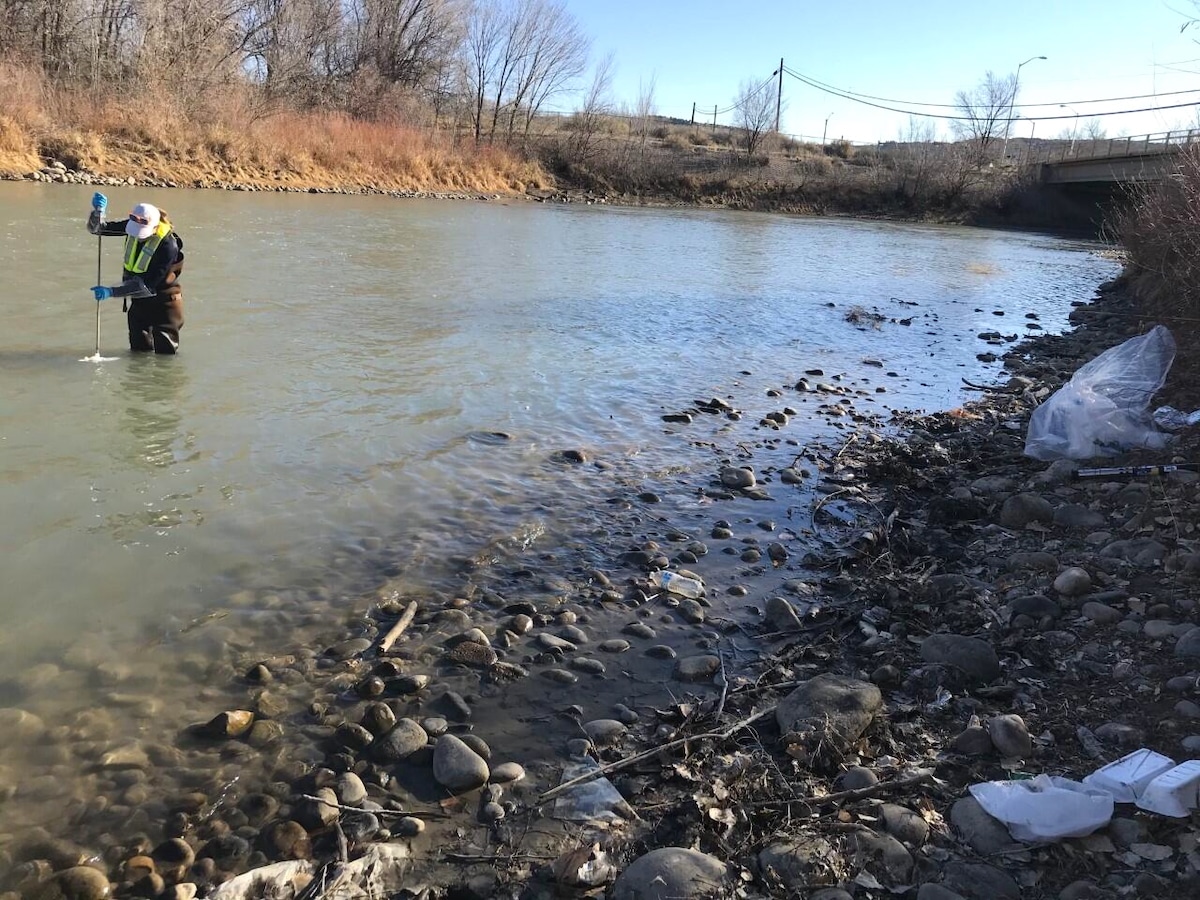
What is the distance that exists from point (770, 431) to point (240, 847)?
7.61 metres

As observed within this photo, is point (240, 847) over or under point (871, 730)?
under

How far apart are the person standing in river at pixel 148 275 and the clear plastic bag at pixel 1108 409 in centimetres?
968

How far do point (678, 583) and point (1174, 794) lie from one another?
3.26 m

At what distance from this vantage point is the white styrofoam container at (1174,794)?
3189mm

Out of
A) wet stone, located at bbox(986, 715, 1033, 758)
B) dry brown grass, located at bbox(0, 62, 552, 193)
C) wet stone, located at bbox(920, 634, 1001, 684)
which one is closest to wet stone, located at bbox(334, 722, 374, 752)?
wet stone, located at bbox(986, 715, 1033, 758)

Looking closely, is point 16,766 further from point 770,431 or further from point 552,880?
point 770,431

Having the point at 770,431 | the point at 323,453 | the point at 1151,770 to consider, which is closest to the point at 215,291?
the point at 323,453

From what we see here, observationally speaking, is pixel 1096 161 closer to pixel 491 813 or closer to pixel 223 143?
pixel 223 143

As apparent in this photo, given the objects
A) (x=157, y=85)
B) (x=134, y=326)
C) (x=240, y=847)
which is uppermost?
(x=157, y=85)

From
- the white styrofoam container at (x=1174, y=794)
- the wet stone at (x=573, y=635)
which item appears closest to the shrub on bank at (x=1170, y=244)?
the white styrofoam container at (x=1174, y=794)

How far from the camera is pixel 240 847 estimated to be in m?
3.47

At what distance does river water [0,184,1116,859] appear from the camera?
501cm

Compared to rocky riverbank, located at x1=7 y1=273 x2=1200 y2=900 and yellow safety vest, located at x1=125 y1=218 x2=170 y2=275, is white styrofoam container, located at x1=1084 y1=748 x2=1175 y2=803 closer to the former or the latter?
rocky riverbank, located at x1=7 y1=273 x2=1200 y2=900

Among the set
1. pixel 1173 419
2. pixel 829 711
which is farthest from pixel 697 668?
pixel 1173 419
